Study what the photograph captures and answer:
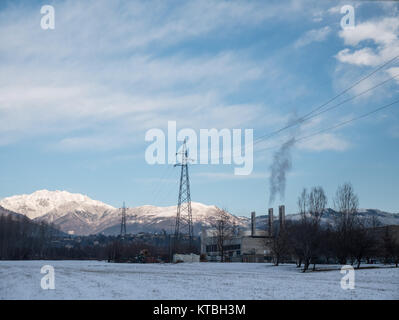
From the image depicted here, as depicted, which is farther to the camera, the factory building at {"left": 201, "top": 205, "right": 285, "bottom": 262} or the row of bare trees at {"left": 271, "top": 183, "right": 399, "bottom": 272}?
the factory building at {"left": 201, "top": 205, "right": 285, "bottom": 262}

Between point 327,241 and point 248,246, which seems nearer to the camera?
point 327,241

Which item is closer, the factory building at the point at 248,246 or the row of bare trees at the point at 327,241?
the row of bare trees at the point at 327,241

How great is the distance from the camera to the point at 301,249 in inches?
2324

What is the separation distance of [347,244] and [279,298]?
46.8 m
